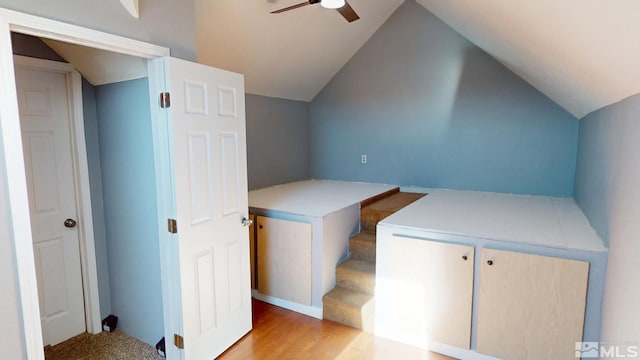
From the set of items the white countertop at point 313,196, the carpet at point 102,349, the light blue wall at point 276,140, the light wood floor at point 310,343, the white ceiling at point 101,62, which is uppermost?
the white ceiling at point 101,62

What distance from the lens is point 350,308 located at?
8.78ft

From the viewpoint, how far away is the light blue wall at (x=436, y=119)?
3.61 metres

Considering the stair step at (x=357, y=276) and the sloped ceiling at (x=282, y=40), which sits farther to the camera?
the stair step at (x=357, y=276)

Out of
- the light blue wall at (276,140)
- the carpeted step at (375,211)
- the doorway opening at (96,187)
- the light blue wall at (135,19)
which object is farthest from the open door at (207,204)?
the light blue wall at (276,140)

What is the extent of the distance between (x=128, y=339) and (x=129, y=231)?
801 mm

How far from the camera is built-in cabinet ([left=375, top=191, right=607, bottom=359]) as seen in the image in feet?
6.43

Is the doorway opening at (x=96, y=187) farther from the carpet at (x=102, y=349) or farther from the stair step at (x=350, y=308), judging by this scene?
the stair step at (x=350, y=308)

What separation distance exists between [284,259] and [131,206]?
1.26m

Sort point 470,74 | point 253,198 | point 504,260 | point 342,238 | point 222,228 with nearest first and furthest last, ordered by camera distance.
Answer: point 504,260, point 222,228, point 342,238, point 253,198, point 470,74

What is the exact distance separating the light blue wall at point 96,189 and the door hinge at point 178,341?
93cm

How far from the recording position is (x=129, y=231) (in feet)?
7.91

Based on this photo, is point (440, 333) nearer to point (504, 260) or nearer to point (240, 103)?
point (504, 260)

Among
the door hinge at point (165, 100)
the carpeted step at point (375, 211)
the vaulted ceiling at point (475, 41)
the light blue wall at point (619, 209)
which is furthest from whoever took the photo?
the carpeted step at point (375, 211)

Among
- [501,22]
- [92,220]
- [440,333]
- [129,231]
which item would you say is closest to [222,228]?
[129,231]
